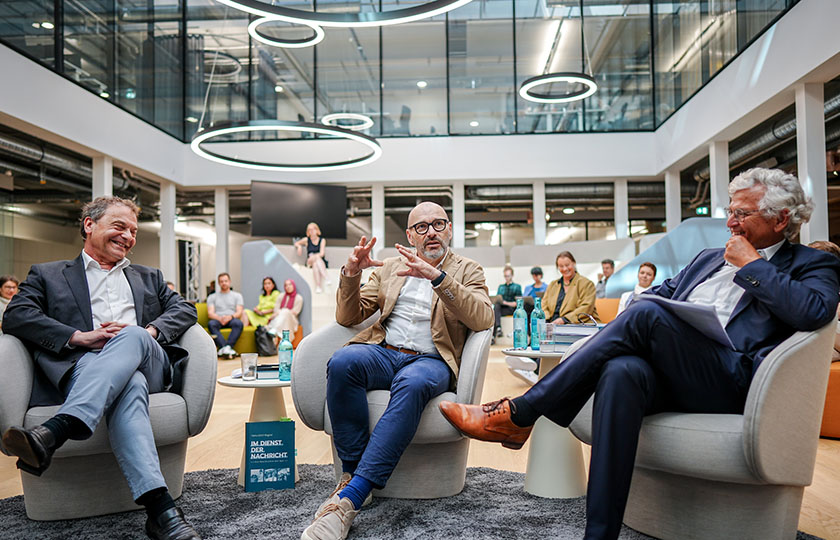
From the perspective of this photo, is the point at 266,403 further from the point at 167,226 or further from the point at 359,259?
the point at 167,226

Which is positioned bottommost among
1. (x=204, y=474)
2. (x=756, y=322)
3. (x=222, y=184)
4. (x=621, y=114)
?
(x=204, y=474)

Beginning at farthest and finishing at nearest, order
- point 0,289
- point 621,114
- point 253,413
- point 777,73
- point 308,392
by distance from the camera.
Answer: point 621,114 → point 777,73 → point 0,289 → point 253,413 → point 308,392

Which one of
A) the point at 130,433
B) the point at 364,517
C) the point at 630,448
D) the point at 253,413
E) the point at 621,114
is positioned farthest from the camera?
the point at 621,114

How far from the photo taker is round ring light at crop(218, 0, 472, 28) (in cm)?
551

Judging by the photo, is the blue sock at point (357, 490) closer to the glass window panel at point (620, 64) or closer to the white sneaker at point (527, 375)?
the white sneaker at point (527, 375)

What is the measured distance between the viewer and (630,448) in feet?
5.61

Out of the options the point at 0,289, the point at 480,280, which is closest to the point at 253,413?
the point at 480,280

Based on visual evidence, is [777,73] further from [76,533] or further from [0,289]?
[0,289]

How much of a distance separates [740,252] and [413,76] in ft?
40.8

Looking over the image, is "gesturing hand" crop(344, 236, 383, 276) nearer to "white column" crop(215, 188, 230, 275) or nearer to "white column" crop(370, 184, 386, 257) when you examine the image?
"white column" crop(370, 184, 386, 257)

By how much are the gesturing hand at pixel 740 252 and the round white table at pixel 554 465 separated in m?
0.91

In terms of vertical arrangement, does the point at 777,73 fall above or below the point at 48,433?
above

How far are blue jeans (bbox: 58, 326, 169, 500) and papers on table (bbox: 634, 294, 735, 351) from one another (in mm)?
1589

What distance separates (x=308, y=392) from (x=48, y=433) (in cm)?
90
